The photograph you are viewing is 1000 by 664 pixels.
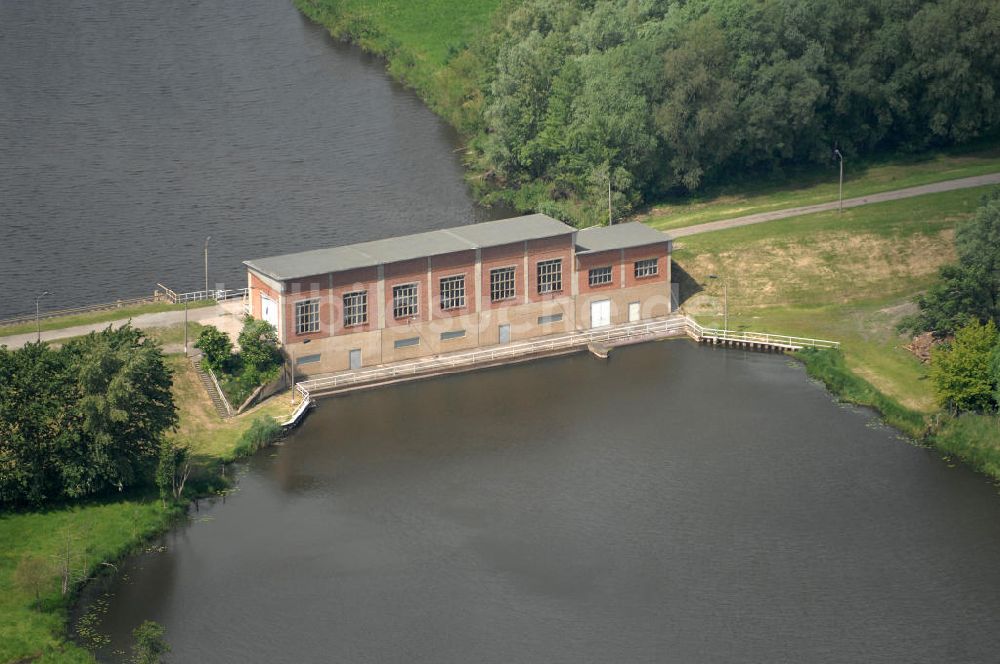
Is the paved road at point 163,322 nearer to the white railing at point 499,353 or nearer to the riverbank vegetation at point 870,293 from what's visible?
the white railing at point 499,353

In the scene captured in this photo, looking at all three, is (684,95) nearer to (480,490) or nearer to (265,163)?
(265,163)

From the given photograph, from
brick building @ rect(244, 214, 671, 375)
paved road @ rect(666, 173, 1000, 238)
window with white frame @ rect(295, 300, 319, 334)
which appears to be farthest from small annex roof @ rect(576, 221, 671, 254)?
window with white frame @ rect(295, 300, 319, 334)

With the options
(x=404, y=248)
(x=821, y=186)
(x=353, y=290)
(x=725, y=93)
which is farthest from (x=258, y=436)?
(x=821, y=186)

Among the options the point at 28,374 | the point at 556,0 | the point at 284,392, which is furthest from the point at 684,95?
the point at 28,374

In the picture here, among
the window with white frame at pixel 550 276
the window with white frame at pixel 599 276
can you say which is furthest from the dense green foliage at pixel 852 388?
the window with white frame at pixel 550 276

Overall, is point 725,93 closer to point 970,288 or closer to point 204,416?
point 970,288

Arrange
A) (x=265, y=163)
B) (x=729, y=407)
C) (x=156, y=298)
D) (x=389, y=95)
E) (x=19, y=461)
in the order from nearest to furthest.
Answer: (x=19, y=461)
(x=729, y=407)
(x=156, y=298)
(x=265, y=163)
(x=389, y=95)
